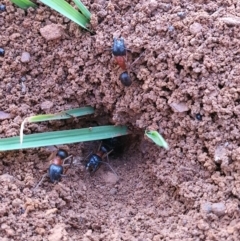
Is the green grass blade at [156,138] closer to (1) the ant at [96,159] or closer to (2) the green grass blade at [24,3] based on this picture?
(1) the ant at [96,159]

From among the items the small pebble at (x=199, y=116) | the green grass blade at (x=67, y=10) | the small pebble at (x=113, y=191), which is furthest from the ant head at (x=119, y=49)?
the small pebble at (x=113, y=191)

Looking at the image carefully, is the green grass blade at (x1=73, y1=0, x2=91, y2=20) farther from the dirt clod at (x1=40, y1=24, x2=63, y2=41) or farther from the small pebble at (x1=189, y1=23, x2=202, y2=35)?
the small pebble at (x1=189, y1=23, x2=202, y2=35)

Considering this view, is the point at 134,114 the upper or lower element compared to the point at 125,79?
lower

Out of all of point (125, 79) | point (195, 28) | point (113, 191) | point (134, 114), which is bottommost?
point (113, 191)

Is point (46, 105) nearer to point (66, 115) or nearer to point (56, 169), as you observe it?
point (66, 115)

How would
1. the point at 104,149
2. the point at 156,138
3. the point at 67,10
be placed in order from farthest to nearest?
the point at 104,149, the point at 67,10, the point at 156,138

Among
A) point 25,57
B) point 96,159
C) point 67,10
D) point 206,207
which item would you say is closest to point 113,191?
point 96,159
